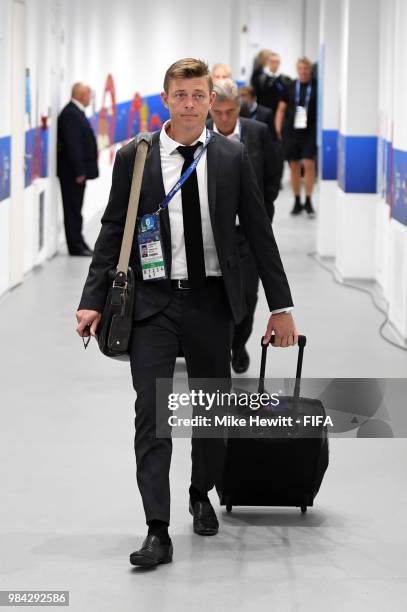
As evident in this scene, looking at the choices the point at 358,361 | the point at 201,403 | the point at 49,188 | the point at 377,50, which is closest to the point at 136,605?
the point at 201,403

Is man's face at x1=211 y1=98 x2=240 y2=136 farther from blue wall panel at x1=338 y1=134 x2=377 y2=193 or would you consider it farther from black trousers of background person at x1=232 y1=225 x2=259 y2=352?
blue wall panel at x1=338 y1=134 x2=377 y2=193

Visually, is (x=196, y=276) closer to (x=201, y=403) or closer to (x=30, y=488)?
(x=201, y=403)

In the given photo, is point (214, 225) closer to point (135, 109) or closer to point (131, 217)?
point (131, 217)

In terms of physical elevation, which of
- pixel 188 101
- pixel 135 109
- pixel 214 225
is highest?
pixel 188 101

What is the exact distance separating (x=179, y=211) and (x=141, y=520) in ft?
3.81

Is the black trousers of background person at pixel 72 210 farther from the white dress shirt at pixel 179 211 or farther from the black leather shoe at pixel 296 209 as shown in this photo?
the white dress shirt at pixel 179 211

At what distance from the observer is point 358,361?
7.57 m

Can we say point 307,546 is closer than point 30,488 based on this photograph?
Yes

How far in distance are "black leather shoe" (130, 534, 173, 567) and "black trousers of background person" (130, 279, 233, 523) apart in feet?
0.24

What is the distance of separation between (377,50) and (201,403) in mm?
7040

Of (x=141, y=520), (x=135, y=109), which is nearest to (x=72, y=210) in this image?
(x=135, y=109)

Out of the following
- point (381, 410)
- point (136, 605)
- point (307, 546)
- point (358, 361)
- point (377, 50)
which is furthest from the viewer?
point (377, 50)

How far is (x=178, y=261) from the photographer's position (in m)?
4.03

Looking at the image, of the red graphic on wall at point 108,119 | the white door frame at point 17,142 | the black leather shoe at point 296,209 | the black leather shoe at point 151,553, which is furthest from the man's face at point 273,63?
the black leather shoe at point 151,553
